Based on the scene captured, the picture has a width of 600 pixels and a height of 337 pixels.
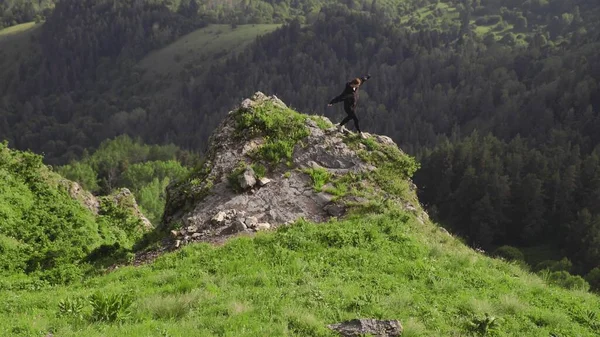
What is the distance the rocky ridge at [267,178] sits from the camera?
61.6 feet

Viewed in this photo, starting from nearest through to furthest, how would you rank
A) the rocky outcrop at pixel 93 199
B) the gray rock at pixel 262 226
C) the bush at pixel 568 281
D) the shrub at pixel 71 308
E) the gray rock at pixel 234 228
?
the shrub at pixel 71 308 → the gray rock at pixel 234 228 → the gray rock at pixel 262 226 → the bush at pixel 568 281 → the rocky outcrop at pixel 93 199

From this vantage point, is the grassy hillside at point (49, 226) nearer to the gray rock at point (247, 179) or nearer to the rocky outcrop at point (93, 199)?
the rocky outcrop at point (93, 199)

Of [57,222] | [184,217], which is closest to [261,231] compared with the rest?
[184,217]

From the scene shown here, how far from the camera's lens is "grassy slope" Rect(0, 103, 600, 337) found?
1141 cm

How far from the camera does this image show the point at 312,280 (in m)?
13.8

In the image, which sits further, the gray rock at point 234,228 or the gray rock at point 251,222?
the gray rock at point 251,222

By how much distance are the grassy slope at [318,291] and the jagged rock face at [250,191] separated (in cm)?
179

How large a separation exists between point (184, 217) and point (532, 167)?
115 meters

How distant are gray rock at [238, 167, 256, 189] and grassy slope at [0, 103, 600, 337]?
3.39 metres

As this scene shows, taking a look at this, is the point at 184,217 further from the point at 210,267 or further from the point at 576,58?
the point at 576,58

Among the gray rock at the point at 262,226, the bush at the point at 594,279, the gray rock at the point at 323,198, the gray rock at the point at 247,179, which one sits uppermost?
the gray rock at the point at 247,179

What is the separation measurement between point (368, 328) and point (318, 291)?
2051 millimetres

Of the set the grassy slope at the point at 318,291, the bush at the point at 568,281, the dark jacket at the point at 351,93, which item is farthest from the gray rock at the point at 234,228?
the bush at the point at 568,281

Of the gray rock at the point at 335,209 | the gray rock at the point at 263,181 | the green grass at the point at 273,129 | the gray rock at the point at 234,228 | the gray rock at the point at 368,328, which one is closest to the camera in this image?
the gray rock at the point at 368,328
